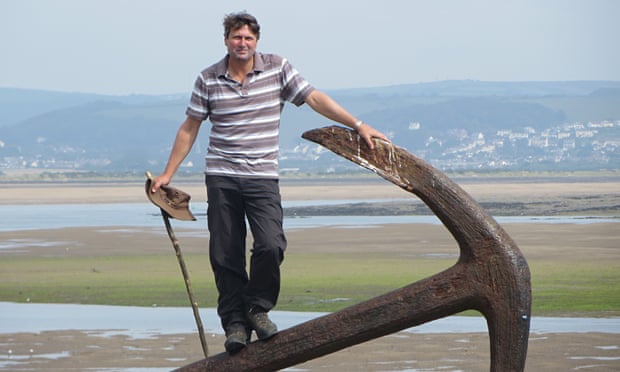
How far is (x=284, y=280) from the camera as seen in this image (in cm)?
2089

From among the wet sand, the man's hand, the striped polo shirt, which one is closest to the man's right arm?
the man's hand

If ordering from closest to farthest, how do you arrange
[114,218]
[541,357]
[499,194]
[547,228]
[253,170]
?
1. [253,170]
2. [541,357]
3. [547,228]
4. [114,218]
5. [499,194]

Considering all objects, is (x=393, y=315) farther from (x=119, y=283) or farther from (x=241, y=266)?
(x=119, y=283)

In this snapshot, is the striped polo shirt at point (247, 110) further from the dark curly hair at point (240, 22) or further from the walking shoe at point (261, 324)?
the walking shoe at point (261, 324)

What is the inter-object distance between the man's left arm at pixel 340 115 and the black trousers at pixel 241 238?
49 centimetres

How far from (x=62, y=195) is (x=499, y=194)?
24.0 meters

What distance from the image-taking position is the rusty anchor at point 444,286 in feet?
21.2

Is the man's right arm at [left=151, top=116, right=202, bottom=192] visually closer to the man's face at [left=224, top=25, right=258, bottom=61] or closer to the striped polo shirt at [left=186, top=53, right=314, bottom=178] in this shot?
the striped polo shirt at [left=186, top=53, right=314, bottom=178]

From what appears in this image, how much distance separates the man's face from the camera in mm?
7012

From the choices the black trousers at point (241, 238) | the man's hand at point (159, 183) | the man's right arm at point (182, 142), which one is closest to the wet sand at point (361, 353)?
the black trousers at point (241, 238)

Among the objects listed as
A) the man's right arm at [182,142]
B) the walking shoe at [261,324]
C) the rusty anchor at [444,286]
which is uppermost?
the man's right arm at [182,142]

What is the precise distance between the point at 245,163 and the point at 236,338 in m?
0.95

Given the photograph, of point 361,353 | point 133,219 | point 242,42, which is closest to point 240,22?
point 242,42

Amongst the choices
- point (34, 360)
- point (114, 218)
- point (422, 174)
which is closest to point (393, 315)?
point (422, 174)
